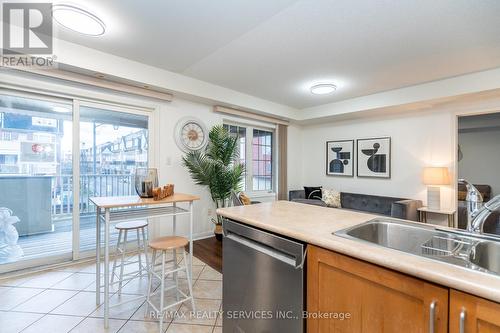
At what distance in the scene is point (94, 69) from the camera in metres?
2.58

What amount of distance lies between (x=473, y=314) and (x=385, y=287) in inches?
9.5

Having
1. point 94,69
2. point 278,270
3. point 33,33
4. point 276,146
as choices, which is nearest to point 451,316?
point 278,270

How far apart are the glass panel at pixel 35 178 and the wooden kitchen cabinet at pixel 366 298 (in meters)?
3.04

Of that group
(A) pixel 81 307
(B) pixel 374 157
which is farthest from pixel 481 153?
(A) pixel 81 307

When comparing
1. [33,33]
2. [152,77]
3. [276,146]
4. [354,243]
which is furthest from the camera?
[276,146]

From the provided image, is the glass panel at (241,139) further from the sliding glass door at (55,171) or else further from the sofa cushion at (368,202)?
the sofa cushion at (368,202)

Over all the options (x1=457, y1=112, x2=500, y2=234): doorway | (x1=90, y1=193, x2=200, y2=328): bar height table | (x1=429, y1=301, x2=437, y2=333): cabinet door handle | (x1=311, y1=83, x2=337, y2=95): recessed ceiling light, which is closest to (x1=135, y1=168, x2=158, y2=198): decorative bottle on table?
(x1=90, y1=193, x2=200, y2=328): bar height table

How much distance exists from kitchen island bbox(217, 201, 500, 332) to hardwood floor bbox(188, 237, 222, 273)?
1.80 meters

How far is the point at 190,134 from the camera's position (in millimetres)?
3717

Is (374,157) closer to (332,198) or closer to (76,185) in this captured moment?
(332,198)

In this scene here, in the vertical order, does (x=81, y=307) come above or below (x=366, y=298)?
below

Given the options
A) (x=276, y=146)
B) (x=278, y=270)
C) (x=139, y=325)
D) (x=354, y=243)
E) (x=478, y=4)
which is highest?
(x=478, y=4)

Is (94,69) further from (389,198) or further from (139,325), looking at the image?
(389,198)

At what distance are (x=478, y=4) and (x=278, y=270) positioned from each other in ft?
8.04
